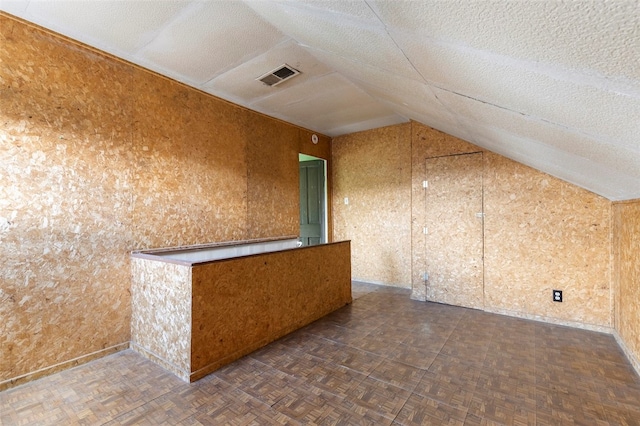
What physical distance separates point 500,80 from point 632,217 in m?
2.25

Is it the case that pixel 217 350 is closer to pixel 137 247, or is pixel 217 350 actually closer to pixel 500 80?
pixel 137 247

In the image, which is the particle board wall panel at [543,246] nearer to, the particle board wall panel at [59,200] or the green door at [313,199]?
the green door at [313,199]

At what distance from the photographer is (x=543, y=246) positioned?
312cm

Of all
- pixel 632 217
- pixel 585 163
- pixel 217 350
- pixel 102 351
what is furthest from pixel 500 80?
pixel 102 351

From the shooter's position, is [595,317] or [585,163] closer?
[585,163]

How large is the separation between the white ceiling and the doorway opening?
218 centimetres

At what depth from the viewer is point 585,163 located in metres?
1.83

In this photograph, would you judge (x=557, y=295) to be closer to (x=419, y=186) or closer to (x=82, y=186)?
(x=419, y=186)

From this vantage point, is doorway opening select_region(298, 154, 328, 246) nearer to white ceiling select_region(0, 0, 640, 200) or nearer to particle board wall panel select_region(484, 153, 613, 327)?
white ceiling select_region(0, 0, 640, 200)

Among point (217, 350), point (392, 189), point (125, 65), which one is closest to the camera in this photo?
point (217, 350)

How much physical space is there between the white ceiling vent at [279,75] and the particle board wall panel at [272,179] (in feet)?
2.88

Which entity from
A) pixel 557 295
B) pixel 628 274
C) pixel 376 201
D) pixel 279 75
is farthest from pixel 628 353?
pixel 279 75

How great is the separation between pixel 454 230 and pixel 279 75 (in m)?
2.93

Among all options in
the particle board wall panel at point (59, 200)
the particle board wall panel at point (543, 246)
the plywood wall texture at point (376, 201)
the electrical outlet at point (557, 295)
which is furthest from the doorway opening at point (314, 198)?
the electrical outlet at point (557, 295)
